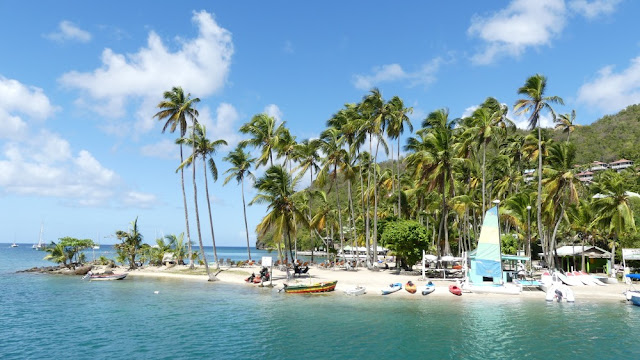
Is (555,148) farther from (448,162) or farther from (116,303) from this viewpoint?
(116,303)

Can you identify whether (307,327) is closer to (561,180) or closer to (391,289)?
(391,289)

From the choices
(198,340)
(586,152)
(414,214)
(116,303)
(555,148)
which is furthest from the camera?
(586,152)

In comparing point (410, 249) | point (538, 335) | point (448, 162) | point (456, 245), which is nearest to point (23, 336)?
point (538, 335)

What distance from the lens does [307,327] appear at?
72.7 feet

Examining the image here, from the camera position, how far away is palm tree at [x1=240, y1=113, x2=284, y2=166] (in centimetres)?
4888

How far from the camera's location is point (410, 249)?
42594 millimetres

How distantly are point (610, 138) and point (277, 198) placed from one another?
123 m

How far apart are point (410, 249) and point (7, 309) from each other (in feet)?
113

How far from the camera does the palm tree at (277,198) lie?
1478 inches

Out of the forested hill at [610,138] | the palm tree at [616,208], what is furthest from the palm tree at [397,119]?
the forested hill at [610,138]

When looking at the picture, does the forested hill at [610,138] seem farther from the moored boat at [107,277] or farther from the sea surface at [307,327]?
the moored boat at [107,277]

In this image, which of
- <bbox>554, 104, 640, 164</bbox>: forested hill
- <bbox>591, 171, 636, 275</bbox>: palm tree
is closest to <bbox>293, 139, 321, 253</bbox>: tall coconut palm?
<bbox>591, 171, 636, 275</bbox>: palm tree

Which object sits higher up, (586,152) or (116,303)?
(586,152)

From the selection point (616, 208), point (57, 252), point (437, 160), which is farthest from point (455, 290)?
point (57, 252)
